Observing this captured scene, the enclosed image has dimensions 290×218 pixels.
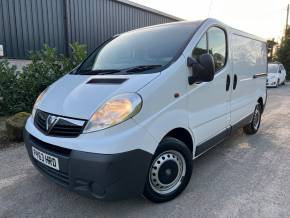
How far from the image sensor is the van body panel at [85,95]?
2.19m

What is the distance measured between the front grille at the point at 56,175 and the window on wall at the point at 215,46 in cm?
176

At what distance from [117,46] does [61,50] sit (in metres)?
4.84

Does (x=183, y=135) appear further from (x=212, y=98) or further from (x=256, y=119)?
(x=256, y=119)

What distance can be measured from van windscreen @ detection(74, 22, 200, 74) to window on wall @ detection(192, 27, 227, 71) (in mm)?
172

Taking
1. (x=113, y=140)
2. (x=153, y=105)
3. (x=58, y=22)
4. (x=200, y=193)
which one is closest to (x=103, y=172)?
(x=113, y=140)

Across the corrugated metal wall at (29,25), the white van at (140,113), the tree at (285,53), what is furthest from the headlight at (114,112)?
the tree at (285,53)

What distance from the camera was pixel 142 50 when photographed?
9.80 feet

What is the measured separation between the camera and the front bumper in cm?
200

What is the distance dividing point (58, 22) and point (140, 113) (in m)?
6.31

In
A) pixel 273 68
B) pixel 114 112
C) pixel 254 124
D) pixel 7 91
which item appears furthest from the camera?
pixel 273 68

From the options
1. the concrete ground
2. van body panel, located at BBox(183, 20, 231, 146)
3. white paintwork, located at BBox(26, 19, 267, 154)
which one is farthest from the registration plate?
van body panel, located at BBox(183, 20, 231, 146)

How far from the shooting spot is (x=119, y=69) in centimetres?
279

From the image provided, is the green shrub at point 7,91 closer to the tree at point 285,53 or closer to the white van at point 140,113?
the white van at point 140,113

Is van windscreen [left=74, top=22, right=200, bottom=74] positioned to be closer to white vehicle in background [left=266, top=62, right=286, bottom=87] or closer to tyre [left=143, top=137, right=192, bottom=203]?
tyre [left=143, top=137, right=192, bottom=203]
